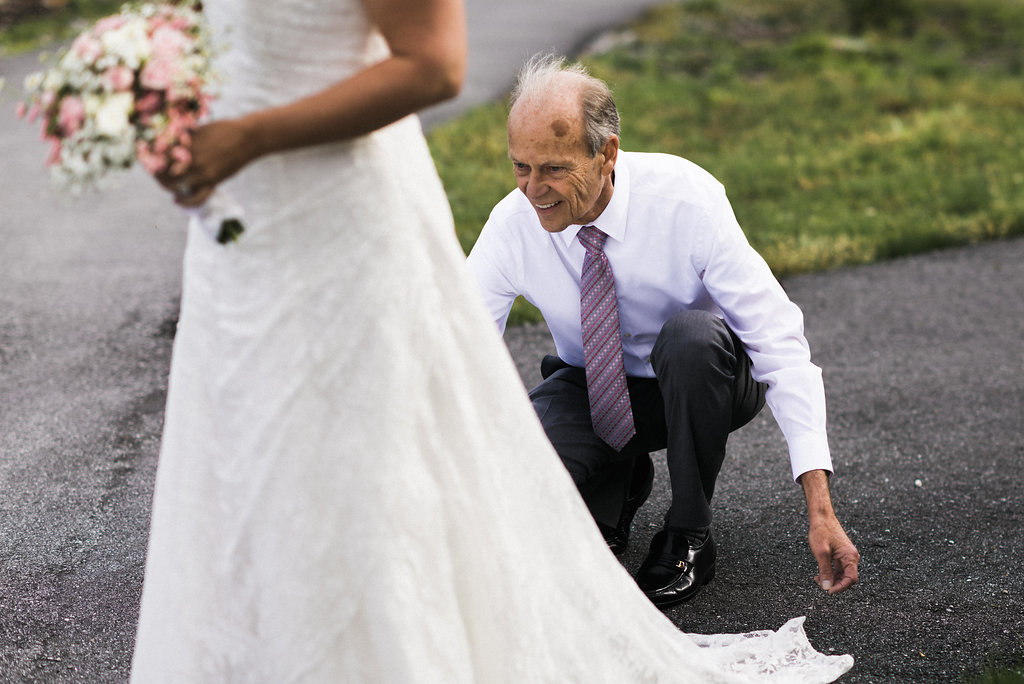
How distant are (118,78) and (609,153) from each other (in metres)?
1.55

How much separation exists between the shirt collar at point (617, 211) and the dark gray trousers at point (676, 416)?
287 millimetres

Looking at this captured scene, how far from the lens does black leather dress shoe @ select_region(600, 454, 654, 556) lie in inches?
134

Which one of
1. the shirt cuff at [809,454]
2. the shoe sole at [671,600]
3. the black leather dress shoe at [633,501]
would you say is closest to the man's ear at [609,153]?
the shirt cuff at [809,454]

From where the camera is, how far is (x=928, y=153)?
8469mm

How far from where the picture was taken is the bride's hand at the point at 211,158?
172cm

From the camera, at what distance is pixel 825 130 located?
9336 mm

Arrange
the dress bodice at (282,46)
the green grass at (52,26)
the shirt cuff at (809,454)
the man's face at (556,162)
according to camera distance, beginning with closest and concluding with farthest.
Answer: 1. the dress bodice at (282,46)
2. the shirt cuff at (809,454)
3. the man's face at (556,162)
4. the green grass at (52,26)

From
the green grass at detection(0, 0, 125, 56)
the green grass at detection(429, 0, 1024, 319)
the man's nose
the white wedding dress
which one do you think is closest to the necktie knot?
the man's nose

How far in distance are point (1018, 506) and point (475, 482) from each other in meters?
2.44

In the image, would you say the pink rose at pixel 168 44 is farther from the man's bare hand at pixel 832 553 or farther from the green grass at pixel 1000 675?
Answer: the green grass at pixel 1000 675

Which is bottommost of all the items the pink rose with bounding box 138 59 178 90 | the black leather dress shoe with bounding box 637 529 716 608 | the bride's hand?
the black leather dress shoe with bounding box 637 529 716 608

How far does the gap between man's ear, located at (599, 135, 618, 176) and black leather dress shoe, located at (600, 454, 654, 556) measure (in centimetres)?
97

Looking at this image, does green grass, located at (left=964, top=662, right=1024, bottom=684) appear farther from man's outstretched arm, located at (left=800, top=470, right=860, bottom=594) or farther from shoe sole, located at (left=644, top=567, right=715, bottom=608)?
shoe sole, located at (left=644, top=567, right=715, bottom=608)

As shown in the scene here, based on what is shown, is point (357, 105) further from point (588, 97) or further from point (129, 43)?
point (588, 97)
